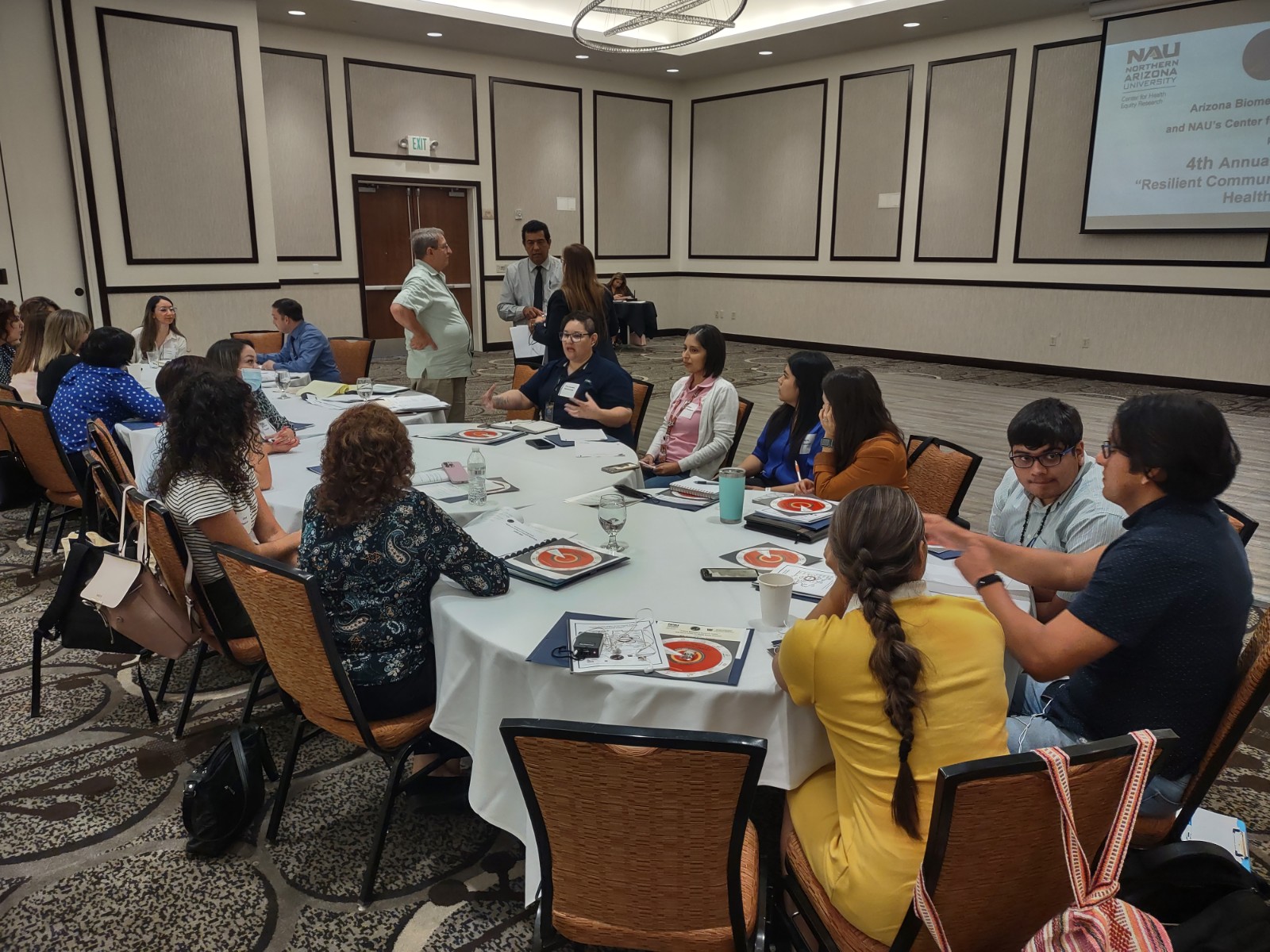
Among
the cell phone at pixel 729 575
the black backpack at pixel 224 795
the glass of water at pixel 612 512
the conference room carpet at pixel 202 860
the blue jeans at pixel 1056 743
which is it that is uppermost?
the glass of water at pixel 612 512

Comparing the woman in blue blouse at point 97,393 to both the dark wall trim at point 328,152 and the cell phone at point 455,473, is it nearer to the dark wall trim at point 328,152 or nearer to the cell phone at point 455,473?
the cell phone at point 455,473

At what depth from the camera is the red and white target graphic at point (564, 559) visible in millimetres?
2289

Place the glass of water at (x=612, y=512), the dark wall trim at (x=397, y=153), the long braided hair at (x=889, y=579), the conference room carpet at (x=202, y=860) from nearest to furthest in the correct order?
the long braided hair at (x=889, y=579)
the conference room carpet at (x=202, y=860)
the glass of water at (x=612, y=512)
the dark wall trim at (x=397, y=153)

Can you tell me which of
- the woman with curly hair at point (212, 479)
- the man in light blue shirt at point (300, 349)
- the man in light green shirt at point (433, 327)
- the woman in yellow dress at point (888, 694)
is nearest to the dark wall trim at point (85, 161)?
the man in light blue shirt at point (300, 349)

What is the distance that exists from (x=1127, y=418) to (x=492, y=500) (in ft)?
6.31

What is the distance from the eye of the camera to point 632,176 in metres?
13.4

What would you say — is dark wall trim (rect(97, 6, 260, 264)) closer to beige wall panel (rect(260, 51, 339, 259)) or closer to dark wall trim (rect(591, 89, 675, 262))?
beige wall panel (rect(260, 51, 339, 259))

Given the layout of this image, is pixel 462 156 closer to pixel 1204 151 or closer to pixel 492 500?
pixel 1204 151

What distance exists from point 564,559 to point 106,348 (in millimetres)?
3099

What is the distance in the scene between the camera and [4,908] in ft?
7.06

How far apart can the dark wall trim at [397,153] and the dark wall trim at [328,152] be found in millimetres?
222

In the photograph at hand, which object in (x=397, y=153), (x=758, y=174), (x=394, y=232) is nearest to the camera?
(x=397, y=153)

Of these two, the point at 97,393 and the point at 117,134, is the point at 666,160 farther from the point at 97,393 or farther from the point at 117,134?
the point at 97,393

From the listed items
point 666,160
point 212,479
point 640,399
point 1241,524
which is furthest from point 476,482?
point 666,160
